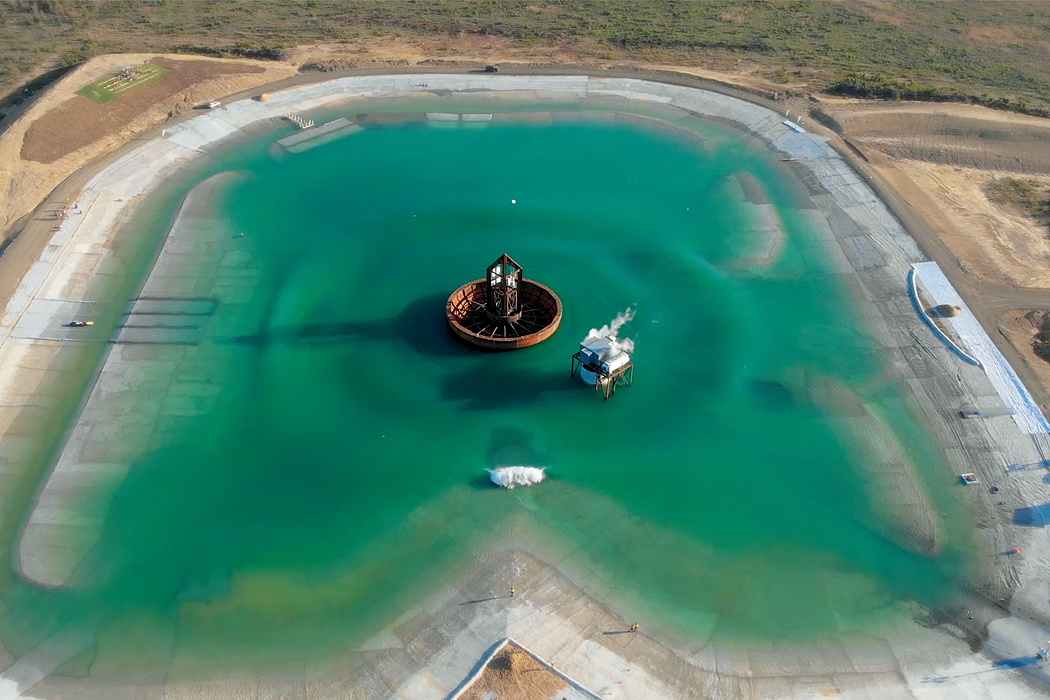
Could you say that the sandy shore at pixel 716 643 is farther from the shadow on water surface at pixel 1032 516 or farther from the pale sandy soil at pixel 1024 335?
the pale sandy soil at pixel 1024 335

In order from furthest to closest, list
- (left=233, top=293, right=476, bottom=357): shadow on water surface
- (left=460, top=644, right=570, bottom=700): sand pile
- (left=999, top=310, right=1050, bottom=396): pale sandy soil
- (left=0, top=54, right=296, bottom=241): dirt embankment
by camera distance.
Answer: (left=0, top=54, right=296, bottom=241): dirt embankment → (left=233, top=293, right=476, bottom=357): shadow on water surface → (left=999, top=310, right=1050, bottom=396): pale sandy soil → (left=460, top=644, right=570, bottom=700): sand pile

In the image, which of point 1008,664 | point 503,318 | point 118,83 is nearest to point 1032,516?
point 1008,664

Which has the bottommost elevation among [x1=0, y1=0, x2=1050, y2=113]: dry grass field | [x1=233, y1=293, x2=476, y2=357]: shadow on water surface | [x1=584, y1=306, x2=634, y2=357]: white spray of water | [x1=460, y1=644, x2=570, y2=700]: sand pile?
[x1=460, y1=644, x2=570, y2=700]: sand pile

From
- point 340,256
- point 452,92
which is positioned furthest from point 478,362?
point 452,92

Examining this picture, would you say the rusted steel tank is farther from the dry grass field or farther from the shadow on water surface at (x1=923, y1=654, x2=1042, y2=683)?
the dry grass field

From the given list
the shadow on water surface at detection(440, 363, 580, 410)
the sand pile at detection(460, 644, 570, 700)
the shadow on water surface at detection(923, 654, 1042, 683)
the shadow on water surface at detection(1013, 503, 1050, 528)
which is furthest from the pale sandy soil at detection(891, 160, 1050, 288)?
the sand pile at detection(460, 644, 570, 700)

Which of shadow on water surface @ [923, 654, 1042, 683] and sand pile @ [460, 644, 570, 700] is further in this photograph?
shadow on water surface @ [923, 654, 1042, 683]
